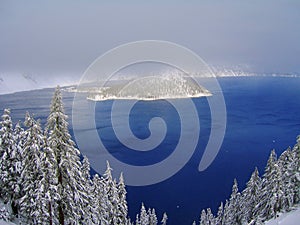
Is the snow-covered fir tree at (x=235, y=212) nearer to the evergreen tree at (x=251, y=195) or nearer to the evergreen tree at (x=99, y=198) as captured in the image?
the evergreen tree at (x=251, y=195)

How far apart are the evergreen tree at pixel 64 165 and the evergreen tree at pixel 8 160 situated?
382cm

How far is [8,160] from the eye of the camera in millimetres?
19859

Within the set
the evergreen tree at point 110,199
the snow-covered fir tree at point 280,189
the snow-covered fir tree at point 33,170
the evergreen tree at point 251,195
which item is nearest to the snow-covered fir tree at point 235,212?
the evergreen tree at point 251,195

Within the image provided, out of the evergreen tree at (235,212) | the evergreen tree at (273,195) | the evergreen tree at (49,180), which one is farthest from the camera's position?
the evergreen tree at (235,212)

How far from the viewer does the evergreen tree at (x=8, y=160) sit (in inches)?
765

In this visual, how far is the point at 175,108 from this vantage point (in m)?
196

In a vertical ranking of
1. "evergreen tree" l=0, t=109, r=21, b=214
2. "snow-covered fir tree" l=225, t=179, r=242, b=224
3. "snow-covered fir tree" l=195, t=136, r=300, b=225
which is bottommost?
"snow-covered fir tree" l=225, t=179, r=242, b=224

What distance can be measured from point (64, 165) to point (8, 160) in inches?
225

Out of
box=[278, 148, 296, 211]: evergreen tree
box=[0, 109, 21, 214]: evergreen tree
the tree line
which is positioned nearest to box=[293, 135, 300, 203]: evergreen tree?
box=[278, 148, 296, 211]: evergreen tree

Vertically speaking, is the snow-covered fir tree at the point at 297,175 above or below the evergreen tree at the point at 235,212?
above

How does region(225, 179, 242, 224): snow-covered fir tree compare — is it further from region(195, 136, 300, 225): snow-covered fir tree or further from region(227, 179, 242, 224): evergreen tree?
region(195, 136, 300, 225): snow-covered fir tree

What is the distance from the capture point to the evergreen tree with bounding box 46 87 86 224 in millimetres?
16578

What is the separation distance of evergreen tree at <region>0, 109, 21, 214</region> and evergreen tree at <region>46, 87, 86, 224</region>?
3.82 m

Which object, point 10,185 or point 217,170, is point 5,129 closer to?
point 10,185
